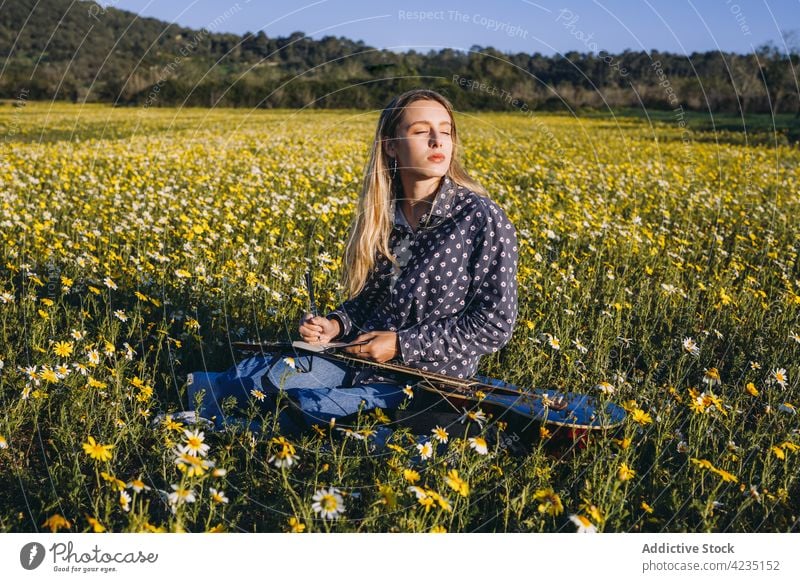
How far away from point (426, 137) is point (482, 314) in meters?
0.78

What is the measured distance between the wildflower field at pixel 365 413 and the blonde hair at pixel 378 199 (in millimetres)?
668

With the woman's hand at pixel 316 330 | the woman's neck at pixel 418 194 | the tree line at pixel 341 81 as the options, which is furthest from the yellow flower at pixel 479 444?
the tree line at pixel 341 81

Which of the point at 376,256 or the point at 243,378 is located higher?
the point at 376,256

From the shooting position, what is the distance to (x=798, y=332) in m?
4.07

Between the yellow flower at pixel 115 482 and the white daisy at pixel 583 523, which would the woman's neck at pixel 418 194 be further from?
the yellow flower at pixel 115 482

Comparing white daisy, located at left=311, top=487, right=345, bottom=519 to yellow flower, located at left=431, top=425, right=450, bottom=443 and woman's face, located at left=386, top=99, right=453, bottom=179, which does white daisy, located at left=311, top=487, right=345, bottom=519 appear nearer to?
yellow flower, located at left=431, top=425, right=450, bottom=443

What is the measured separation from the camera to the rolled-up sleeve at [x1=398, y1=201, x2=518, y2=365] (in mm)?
2945

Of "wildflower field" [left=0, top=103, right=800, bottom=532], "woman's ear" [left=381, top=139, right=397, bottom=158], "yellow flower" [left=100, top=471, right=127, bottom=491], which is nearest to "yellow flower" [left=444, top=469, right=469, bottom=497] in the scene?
"wildflower field" [left=0, top=103, right=800, bottom=532]

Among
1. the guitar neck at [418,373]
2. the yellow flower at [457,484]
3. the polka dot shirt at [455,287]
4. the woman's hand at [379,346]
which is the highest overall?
Result: the polka dot shirt at [455,287]

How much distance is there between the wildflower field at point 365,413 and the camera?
2398mm

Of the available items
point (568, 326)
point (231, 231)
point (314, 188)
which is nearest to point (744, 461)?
point (568, 326)
